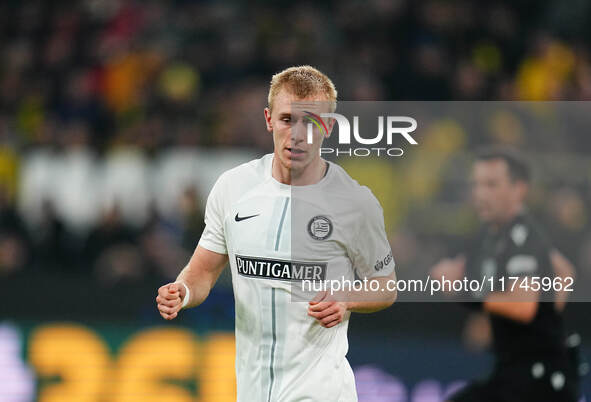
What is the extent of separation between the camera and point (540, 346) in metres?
5.24

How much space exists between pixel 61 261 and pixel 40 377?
5.86ft

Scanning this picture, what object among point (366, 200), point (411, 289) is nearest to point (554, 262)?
point (411, 289)

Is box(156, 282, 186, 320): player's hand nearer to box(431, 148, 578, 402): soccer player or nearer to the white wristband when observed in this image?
the white wristband

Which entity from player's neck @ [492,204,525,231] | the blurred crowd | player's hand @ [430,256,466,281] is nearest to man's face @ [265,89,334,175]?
player's hand @ [430,256,466,281]

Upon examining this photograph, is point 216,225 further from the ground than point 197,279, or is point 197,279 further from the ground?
point 216,225

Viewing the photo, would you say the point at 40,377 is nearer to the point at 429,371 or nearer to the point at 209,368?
the point at 209,368

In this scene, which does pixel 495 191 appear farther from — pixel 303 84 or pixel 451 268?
pixel 303 84

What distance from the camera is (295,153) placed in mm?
4219

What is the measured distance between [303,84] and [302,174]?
1.34ft

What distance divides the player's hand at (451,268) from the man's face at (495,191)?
11.7 inches

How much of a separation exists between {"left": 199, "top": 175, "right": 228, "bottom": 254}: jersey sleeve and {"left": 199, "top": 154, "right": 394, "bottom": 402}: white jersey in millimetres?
70

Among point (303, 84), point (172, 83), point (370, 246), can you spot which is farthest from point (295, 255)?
point (172, 83)

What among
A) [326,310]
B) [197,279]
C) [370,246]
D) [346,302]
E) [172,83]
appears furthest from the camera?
[172,83]

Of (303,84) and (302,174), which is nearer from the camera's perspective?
(303,84)
